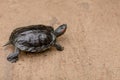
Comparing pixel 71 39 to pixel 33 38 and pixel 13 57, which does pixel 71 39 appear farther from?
pixel 13 57

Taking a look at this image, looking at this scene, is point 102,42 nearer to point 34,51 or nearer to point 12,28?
point 34,51

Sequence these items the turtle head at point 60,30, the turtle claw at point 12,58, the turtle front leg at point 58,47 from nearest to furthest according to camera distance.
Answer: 1. the turtle claw at point 12,58
2. the turtle front leg at point 58,47
3. the turtle head at point 60,30

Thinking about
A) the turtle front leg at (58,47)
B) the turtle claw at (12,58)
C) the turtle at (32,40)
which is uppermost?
the turtle at (32,40)

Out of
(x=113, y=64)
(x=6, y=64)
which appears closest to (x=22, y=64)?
(x=6, y=64)

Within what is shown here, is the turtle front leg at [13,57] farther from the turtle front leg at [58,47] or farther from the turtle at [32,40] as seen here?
the turtle front leg at [58,47]

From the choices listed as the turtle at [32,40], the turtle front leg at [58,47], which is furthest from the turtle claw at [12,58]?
the turtle front leg at [58,47]

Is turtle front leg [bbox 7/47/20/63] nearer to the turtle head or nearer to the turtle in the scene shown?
the turtle

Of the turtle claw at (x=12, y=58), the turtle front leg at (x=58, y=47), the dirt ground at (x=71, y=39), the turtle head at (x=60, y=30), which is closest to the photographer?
the dirt ground at (x=71, y=39)
